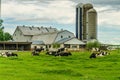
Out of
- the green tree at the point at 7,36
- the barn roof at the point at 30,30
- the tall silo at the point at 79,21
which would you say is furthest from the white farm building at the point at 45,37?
the tall silo at the point at 79,21

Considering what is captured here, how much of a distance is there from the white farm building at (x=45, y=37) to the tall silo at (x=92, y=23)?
13939mm

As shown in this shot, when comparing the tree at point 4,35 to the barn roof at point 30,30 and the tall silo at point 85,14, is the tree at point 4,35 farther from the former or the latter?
the tall silo at point 85,14

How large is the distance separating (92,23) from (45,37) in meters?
23.2

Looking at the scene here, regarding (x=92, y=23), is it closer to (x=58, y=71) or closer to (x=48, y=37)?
(x=48, y=37)

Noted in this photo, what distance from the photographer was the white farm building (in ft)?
335

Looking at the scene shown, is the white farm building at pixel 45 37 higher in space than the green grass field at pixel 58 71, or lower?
higher

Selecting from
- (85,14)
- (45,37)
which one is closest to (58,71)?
(45,37)

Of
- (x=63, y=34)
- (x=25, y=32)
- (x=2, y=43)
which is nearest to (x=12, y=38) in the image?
(x=25, y=32)

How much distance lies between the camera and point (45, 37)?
111 meters

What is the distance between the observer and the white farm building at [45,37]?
10225cm

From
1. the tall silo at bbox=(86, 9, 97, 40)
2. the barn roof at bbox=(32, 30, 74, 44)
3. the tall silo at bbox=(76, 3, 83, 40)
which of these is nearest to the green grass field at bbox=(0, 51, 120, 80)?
the barn roof at bbox=(32, 30, 74, 44)

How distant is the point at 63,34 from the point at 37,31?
53.2 ft

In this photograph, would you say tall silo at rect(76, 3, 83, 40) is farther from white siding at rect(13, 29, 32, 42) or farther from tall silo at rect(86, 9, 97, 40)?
white siding at rect(13, 29, 32, 42)

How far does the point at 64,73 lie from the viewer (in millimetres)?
21922
